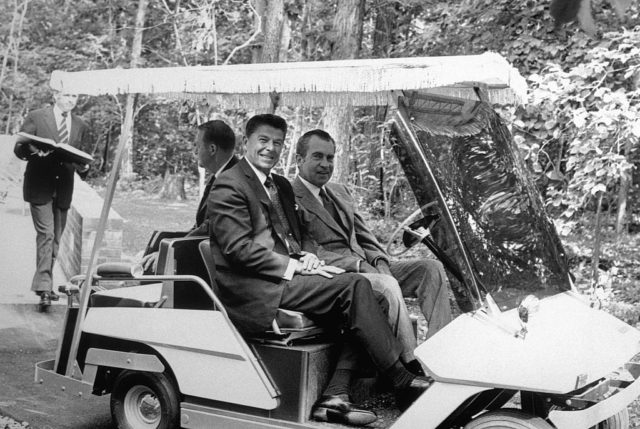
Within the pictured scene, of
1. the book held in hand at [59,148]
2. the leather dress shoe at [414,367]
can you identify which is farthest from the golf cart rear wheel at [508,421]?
the book held in hand at [59,148]

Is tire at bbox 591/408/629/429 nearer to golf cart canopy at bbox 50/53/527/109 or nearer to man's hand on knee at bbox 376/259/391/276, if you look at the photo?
man's hand on knee at bbox 376/259/391/276

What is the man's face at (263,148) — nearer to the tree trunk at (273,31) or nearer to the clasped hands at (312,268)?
the clasped hands at (312,268)

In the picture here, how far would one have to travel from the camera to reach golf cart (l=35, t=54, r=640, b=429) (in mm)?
3533

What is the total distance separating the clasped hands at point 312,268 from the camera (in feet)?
13.8

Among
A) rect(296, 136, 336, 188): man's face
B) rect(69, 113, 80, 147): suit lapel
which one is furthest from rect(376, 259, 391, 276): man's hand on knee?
rect(69, 113, 80, 147): suit lapel

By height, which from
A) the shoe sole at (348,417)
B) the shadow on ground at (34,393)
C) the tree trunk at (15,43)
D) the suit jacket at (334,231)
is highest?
the tree trunk at (15,43)

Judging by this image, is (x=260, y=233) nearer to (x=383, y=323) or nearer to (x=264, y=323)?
(x=264, y=323)

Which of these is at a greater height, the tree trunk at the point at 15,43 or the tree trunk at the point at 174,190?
the tree trunk at the point at 15,43

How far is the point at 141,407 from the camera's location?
15.2 feet

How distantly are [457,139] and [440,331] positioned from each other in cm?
101

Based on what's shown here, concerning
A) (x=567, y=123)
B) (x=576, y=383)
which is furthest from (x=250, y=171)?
(x=567, y=123)

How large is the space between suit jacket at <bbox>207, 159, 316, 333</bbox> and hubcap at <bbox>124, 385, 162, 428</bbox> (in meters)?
0.82

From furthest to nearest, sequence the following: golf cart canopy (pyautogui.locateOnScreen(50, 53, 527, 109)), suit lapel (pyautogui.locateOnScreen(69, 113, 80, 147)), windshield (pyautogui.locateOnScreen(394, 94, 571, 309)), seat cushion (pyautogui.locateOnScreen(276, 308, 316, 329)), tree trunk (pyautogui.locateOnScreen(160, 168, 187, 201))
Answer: tree trunk (pyautogui.locateOnScreen(160, 168, 187, 201)), suit lapel (pyautogui.locateOnScreen(69, 113, 80, 147)), seat cushion (pyautogui.locateOnScreen(276, 308, 316, 329)), windshield (pyautogui.locateOnScreen(394, 94, 571, 309)), golf cart canopy (pyautogui.locateOnScreen(50, 53, 527, 109))

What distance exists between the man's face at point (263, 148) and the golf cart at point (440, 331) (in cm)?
35
